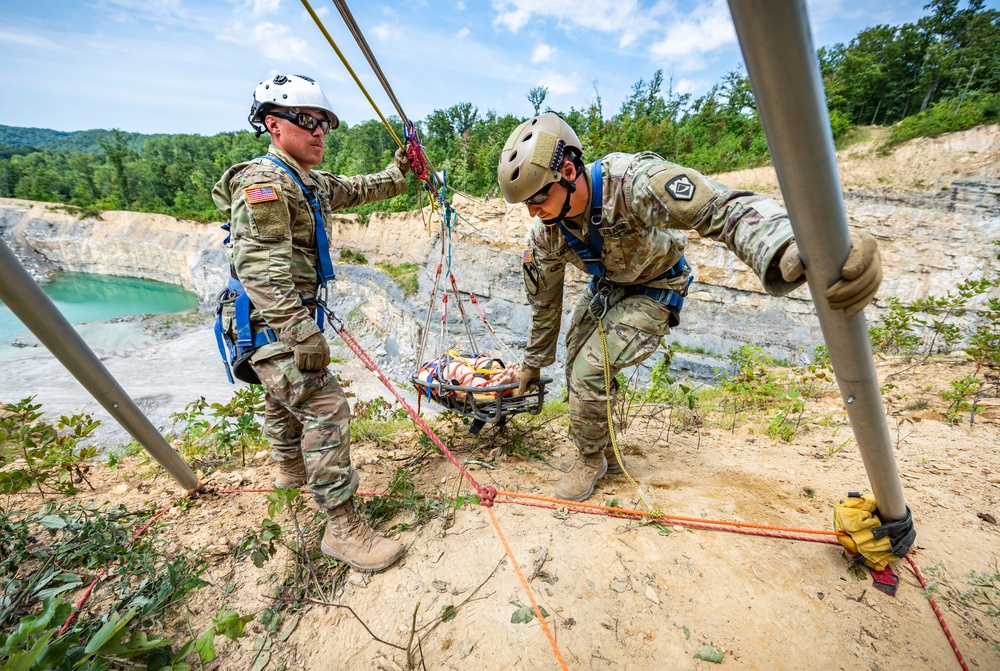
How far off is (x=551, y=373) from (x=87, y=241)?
37.2m

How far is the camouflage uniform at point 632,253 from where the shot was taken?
64.4 inches

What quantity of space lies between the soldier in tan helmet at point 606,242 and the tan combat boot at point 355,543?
1178mm

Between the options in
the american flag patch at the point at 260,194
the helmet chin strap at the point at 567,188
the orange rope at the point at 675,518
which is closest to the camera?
the orange rope at the point at 675,518

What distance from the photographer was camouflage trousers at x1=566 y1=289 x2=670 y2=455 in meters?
2.56

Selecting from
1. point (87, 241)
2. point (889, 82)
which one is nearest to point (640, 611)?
point (889, 82)

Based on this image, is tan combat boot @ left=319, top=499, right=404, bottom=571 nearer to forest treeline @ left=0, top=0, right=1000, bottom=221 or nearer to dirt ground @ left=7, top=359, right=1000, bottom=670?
dirt ground @ left=7, top=359, right=1000, bottom=670

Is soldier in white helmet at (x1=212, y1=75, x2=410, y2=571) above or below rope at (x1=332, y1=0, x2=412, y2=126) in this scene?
below

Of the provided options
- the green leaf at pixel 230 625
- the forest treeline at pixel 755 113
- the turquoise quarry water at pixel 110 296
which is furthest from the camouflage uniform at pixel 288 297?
the turquoise quarry water at pixel 110 296

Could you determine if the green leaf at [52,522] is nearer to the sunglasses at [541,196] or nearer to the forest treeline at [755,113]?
the sunglasses at [541,196]

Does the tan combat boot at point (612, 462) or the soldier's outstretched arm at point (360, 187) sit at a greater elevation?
the soldier's outstretched arm at point (360, 187)

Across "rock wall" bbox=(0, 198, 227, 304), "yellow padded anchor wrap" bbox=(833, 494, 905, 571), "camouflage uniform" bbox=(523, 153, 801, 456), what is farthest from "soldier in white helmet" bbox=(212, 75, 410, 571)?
"rock wall" bbox=(0, 198, 227, 304)

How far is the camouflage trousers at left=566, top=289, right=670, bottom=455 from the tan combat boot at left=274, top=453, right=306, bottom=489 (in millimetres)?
2060

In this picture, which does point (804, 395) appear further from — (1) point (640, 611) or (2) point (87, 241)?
(2) point (87, 241)

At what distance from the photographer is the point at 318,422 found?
91.2 inches
